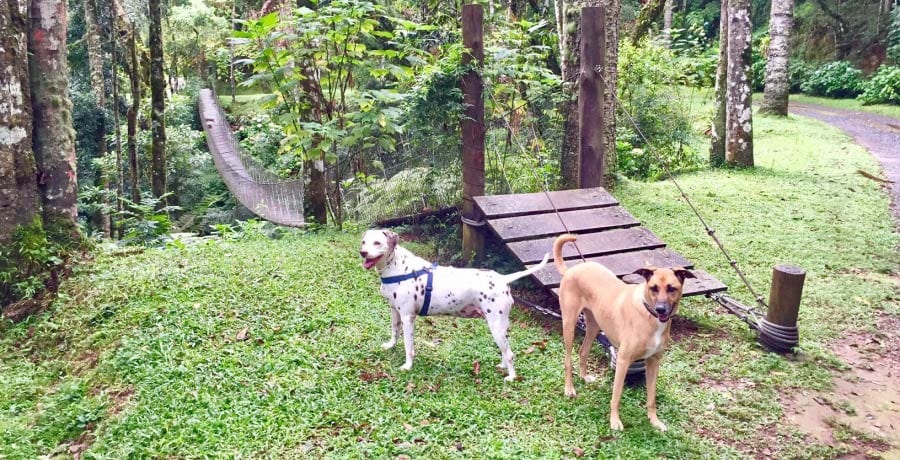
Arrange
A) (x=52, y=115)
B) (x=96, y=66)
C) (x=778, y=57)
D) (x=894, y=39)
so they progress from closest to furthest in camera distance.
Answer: (x=52, y=115)
(x=96, y=66)
(x=778, y=57)
(x=894, y=39)

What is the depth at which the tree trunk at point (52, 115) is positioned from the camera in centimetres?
477

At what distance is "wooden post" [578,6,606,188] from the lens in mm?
5289

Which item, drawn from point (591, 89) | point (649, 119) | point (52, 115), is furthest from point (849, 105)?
point (52, 115)

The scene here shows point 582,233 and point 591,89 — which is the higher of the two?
point 591,89

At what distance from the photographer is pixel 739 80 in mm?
9594

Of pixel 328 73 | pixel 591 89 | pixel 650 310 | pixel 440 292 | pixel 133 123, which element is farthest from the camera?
pixel 133 123

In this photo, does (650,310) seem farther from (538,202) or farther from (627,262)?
(538,202)

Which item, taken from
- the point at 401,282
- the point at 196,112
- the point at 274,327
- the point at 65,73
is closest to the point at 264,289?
the point at 274,327

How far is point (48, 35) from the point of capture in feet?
15.8

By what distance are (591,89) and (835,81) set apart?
1932 centimetres

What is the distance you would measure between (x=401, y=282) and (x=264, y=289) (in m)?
1.54

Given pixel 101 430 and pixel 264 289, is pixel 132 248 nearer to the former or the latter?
pixel 264 289

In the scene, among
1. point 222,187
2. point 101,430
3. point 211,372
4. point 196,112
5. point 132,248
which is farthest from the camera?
point 196,112

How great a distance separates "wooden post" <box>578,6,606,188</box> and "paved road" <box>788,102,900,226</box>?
426 centimetres
